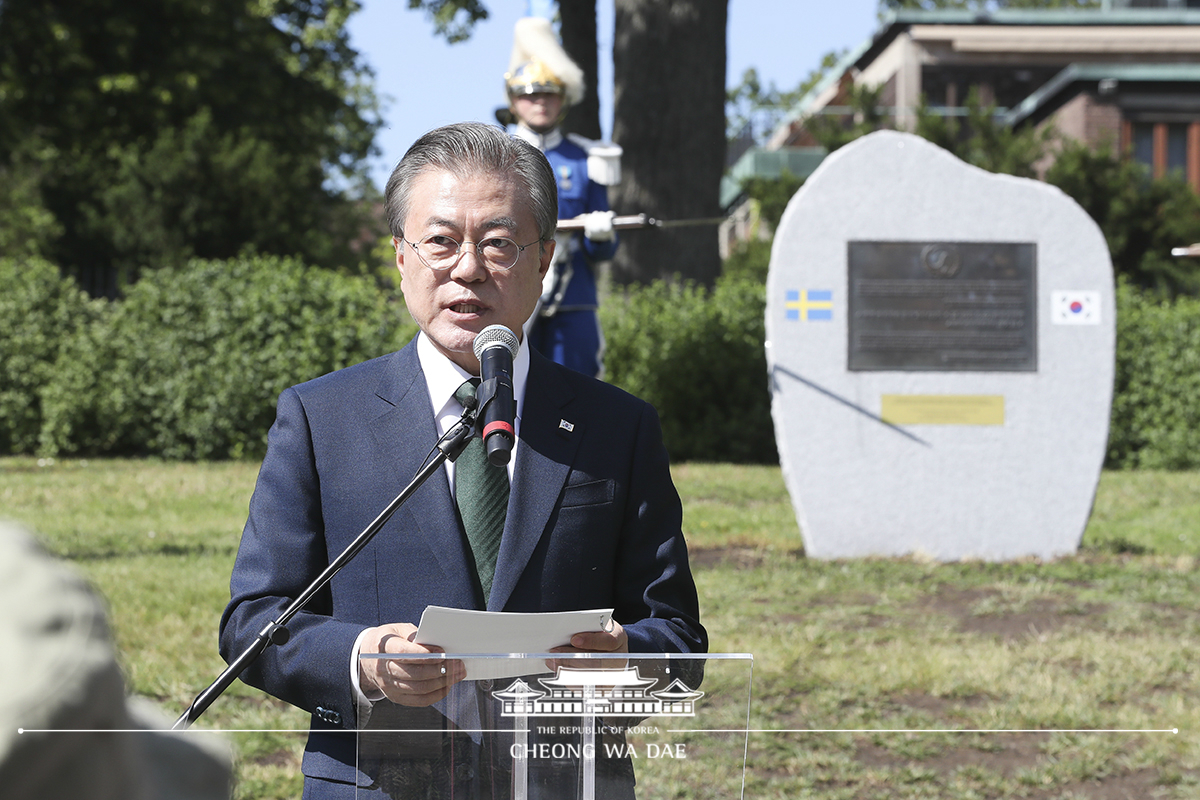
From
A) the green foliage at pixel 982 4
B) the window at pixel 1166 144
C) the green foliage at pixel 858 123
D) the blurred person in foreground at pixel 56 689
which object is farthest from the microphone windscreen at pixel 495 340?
the green foliage at pixel 982 4

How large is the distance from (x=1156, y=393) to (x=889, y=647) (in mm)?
9910

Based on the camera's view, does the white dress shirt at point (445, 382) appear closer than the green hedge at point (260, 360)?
Yes

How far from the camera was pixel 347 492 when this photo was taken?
246 centimetres

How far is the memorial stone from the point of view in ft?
29.5

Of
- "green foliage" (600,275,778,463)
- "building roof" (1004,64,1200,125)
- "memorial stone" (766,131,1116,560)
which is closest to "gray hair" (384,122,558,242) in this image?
"memorial stone" (766,131,1116,560)

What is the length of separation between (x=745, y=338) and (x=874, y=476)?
17.4 feet

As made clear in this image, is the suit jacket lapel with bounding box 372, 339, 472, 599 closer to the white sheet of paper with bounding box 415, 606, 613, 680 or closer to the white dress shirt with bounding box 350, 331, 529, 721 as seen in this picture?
the white dress shirt with bounding box 350, 331, 529, 721

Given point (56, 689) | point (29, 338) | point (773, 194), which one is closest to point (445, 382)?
point (56, 689)

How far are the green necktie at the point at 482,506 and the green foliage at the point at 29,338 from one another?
13.0 m

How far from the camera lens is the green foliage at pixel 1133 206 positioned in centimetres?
2284

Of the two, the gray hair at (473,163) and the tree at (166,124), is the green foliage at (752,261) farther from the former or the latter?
the gray hair at (473,163)

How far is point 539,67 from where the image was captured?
23.8 ft

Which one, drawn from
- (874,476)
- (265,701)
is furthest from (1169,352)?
(265,701)

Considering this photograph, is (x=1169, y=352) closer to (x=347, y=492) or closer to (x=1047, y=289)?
(x=1047, y=289)
